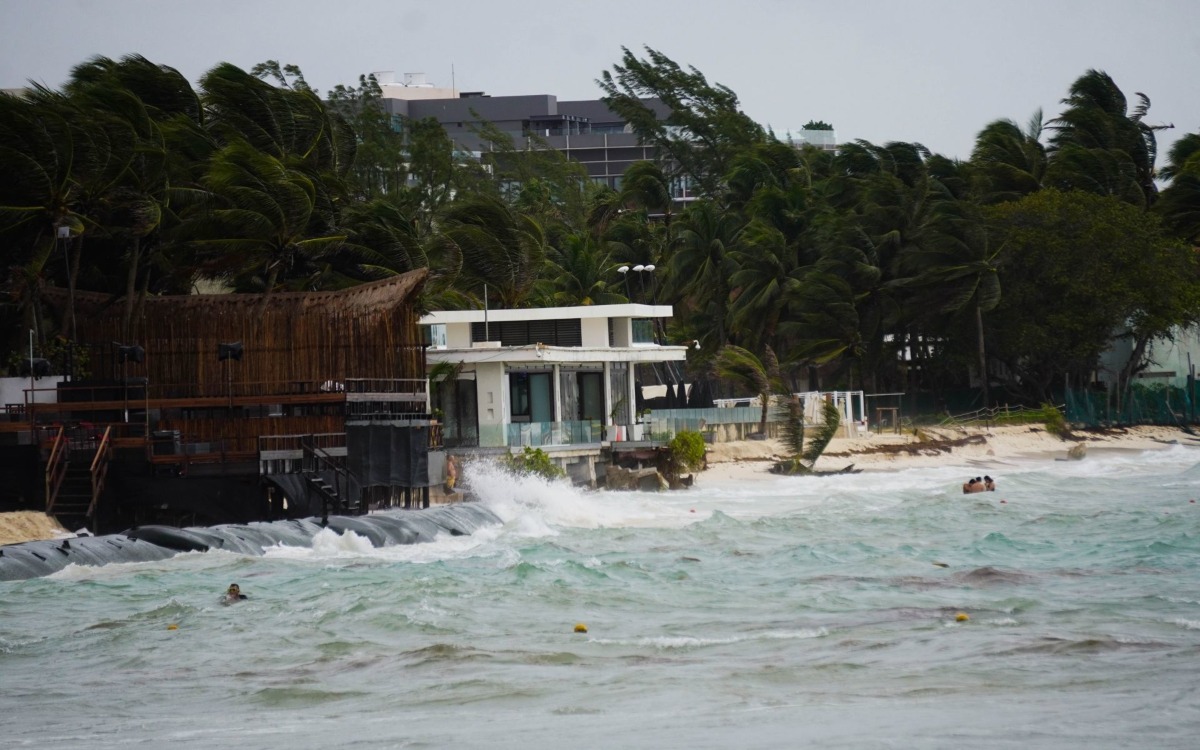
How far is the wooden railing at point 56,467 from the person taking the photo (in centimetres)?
2866

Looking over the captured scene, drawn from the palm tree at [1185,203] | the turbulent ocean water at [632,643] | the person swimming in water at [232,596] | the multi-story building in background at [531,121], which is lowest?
the turbulent ocean water at [632,643]

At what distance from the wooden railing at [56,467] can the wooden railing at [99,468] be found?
57cm

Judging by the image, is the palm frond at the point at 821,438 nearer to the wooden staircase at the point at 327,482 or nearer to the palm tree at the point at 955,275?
the palm tree at the point at 955,275

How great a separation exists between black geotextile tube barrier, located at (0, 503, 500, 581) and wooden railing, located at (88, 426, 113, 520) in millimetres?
1596

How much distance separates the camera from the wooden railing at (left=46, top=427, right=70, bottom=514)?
94.0 feet

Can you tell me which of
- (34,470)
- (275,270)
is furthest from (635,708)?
(275,270)

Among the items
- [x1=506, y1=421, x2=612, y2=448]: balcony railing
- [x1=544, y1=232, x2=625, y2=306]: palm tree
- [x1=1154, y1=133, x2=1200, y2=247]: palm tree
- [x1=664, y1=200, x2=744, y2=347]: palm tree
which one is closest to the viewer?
[x1=506, y1=421, x2=612, y2=448]: balcony railing

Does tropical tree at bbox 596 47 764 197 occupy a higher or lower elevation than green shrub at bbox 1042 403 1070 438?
higher

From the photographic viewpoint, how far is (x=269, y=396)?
32.0m

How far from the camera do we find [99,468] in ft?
97.4

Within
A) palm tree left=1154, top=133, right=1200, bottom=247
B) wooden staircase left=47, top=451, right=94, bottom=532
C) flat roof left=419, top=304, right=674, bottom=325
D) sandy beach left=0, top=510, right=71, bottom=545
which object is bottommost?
sandy beach left=0, top=510, right=71, bottom=545

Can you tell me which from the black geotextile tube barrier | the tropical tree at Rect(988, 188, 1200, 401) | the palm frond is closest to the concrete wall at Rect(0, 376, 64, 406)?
the black geotextile tube barrier

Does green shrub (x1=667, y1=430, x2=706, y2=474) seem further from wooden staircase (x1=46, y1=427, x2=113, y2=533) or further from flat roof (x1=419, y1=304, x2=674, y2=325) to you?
wooden staircase (x1=46, y1=427, x2=113, y2=533)

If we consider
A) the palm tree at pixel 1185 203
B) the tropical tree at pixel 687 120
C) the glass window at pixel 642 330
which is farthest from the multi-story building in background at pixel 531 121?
the glass window at pixel 642 330
